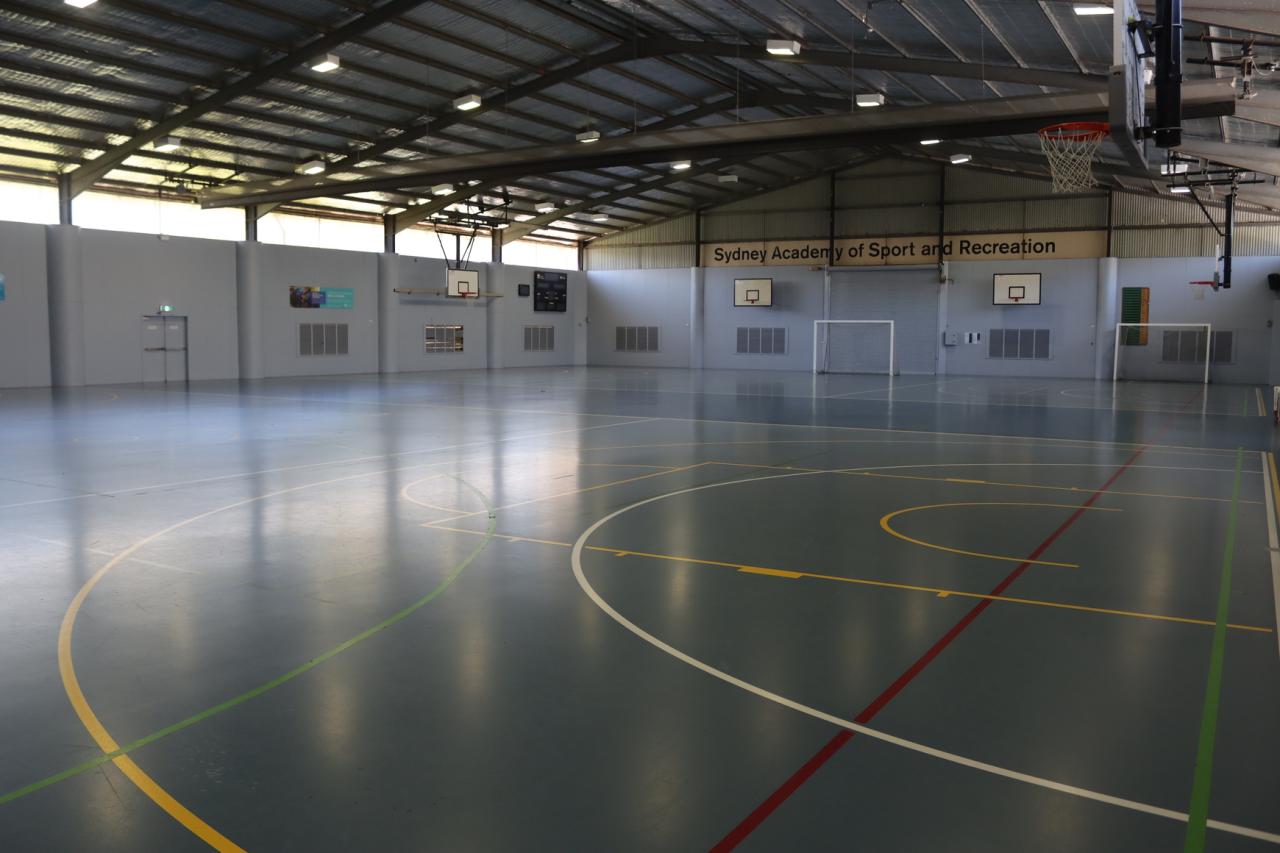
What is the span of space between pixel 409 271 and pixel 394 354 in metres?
4.37

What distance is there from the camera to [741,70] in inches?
1442

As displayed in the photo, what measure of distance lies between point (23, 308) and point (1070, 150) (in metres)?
35.0

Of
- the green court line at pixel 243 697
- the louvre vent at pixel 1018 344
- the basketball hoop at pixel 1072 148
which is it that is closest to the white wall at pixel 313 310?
the louvre vent at pixel 1018 344

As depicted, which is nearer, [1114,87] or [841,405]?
[1114,87]

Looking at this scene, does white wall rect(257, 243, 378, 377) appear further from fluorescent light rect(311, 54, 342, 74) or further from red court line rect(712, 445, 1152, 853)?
red court line rect(712, 445, 1152, 853)

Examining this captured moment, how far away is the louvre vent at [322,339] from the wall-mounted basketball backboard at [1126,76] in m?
37.2

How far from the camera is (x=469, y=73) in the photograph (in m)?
32.7

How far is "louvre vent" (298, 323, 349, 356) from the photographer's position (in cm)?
4456

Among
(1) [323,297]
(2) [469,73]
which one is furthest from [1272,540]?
(1) [323,297]

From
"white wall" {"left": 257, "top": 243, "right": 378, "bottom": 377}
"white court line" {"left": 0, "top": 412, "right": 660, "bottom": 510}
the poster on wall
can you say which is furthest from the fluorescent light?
the poster on wall

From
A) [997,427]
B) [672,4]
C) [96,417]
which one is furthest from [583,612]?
[672,4]

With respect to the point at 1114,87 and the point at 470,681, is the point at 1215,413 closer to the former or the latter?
the point at 1114,87

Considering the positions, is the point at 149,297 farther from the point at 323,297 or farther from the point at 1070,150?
the point at 1070,150

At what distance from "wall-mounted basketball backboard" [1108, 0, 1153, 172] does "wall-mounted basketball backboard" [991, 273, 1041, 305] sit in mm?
34547
